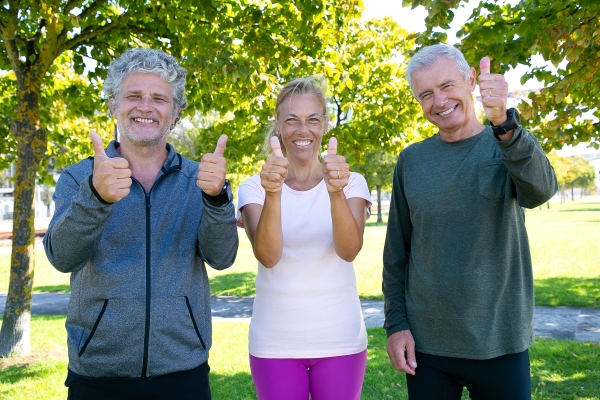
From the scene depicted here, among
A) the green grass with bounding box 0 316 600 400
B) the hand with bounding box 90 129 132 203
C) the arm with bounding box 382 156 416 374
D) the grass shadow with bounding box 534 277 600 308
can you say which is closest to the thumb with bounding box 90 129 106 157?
the hand with bounding box 90 129 132 203

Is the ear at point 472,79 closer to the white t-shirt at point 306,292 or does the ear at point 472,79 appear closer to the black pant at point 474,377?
the white t-shirt at point 306,292

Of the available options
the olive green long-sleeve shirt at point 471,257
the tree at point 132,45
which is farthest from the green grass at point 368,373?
the olive green long-sleeve shirt at point 471,257

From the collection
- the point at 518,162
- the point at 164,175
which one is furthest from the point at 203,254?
the point at 518,162

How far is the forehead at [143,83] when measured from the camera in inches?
90.5

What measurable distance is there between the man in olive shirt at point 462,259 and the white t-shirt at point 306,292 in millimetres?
241

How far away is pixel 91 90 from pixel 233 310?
4.29 metres

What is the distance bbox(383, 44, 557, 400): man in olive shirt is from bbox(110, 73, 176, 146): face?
1148 millimetres

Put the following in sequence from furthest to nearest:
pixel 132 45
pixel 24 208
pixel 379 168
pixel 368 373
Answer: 1. pixel 379 168
2. pixel 132 45
3. pixel 24 208
4. pixel 368 373

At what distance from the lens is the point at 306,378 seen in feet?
8.24

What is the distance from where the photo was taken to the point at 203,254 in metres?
2.29

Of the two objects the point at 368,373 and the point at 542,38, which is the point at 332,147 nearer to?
the point at 542,38

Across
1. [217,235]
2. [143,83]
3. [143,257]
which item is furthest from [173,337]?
[143,83]

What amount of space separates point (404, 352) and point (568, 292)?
A: 320 inches

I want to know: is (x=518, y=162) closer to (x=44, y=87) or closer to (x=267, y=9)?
(x=267, y=9)
